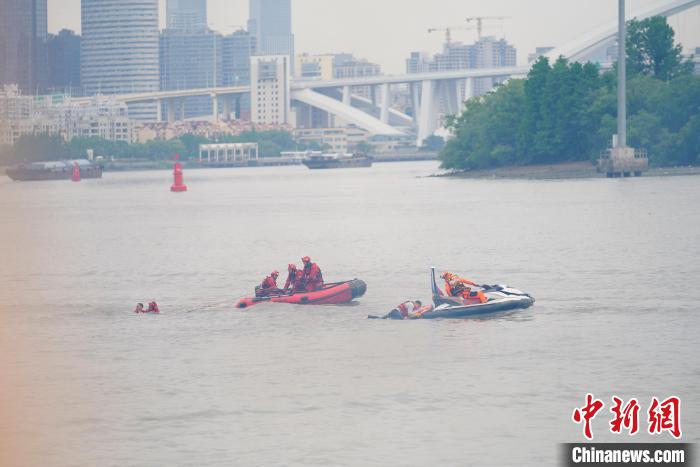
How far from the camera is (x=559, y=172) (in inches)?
5758

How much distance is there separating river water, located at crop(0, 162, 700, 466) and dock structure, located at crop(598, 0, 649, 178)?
1876 inches

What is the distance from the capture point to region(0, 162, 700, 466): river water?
28234mm

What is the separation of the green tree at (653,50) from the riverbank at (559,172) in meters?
10.5

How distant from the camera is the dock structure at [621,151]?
128 m

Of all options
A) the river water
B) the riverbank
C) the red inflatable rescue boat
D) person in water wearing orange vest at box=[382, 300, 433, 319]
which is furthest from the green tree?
person in water wearing orange vest at box=[382, 300, 433, 319]

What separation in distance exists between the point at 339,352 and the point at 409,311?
541 centimetres

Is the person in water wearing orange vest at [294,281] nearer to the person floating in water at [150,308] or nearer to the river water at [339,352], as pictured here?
the river water at [339,352]

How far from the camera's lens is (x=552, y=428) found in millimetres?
28469

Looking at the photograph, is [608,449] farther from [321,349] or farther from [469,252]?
[469,252]

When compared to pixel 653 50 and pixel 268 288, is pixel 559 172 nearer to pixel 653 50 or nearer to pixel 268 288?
pixel 653 50

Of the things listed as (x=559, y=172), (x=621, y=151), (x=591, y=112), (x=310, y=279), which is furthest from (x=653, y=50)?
(x=310, y=279)

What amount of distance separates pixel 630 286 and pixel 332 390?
71.1 feet

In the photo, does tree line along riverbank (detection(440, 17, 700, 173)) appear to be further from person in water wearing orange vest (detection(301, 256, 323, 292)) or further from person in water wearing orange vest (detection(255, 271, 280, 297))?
person in water wearing orange vest (detection(255, 271, 280, 297))

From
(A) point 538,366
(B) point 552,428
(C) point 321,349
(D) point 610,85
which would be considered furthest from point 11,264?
(D) point 610,85
